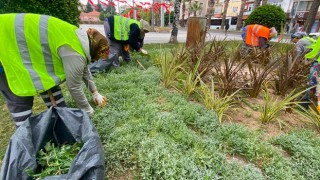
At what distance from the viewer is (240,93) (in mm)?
2787

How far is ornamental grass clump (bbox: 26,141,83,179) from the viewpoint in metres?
1.21

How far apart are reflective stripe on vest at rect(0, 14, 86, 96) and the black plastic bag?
0.96ft

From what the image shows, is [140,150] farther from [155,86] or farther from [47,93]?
[155,86]

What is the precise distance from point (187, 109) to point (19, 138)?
144 centimetres

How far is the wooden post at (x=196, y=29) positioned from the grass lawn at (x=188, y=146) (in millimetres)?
2690

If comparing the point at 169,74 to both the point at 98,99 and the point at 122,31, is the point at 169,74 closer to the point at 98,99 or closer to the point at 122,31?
the point at 98,99

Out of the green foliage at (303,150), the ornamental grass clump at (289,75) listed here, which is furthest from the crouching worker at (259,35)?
the green foliage at (303,150)

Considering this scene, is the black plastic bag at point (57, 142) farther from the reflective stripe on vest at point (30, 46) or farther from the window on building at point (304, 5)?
the window on building at point (304, 5)

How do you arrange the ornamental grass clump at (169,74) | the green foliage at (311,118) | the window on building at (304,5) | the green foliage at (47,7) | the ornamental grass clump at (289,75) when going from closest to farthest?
1. the green foliage at (311,118)
2. the ornamental grass clump at (289,75)
3. the ornamental grass clump at (169,74)
4. the green foliage at (47,7)
5. the window on building at (304,5)

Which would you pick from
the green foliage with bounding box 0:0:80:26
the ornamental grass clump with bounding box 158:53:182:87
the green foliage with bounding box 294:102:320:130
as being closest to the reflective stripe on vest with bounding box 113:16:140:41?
the green foliage with bounding box 0:0:80:26

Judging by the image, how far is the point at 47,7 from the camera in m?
3.47

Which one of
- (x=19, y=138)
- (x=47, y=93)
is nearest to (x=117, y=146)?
(x=19, y=138)

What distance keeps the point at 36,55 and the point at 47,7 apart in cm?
246

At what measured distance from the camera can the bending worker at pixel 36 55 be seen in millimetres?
1447
